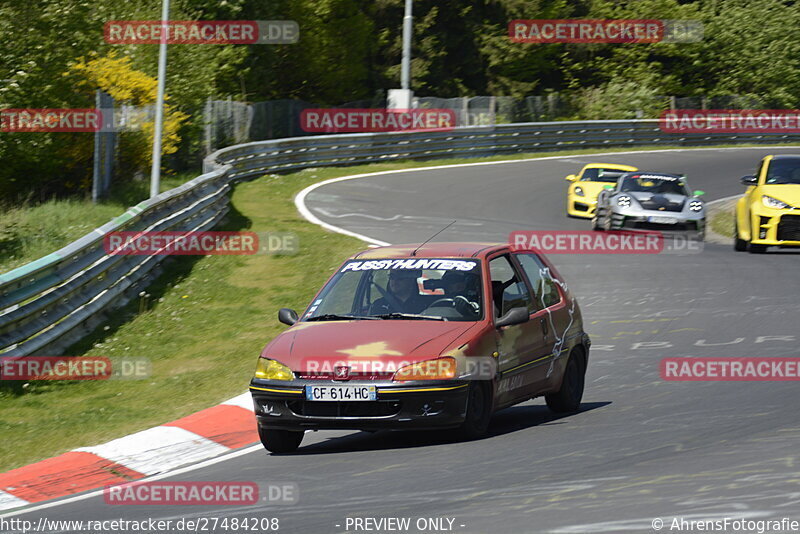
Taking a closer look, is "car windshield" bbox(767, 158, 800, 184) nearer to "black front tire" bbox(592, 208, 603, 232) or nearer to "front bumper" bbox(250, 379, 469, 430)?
"black front tire" bbox(592, 208, 603, 232)

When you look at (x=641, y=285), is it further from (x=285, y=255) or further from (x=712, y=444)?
(x=712, y=444)

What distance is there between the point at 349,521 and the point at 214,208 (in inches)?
676

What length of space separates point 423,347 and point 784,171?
13343 mm

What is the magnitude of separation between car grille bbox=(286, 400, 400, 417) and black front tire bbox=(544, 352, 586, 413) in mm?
2021

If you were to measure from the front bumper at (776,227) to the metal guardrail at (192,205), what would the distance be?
9.25 metres

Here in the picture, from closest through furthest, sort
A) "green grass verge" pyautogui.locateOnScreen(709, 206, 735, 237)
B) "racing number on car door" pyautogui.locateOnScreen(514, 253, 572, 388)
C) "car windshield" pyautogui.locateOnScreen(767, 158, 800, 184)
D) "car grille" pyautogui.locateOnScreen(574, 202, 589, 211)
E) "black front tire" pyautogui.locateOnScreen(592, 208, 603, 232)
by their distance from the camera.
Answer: "racing number on car door" pyautogui.locateOnScreen(514, 253, 572, 388), "car windshield" pyautogui.locateOnScreen(767, 158, 800, 184), "black front tire" pyautogui.locateOnScreen(592, 208, 603, 232), "green grass verge" pyautogui.locateOnScreen(709, 206, 735, 237), "car grille" pyautogui.locateOnScreen(574, 202, 589, 211)

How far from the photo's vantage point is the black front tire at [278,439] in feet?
28.4

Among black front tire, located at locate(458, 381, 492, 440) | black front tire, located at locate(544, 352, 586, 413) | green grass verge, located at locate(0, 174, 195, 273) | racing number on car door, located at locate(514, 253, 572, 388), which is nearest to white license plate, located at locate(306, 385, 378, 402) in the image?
black front tire, located at locate(458, 381, 492, 440)

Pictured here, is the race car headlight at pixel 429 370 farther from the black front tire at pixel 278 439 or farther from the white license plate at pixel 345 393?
the black front tire at pixel 278 439

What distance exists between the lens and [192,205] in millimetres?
21062

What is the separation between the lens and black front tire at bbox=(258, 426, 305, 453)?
8664mm

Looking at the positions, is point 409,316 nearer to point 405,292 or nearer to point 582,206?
point 405,292

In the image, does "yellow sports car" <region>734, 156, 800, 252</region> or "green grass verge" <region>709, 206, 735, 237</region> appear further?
"green grass verge" <region>709, 206, 735, 237</region>

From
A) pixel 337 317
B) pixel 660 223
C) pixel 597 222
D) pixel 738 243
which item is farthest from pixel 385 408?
pixel 597 222
